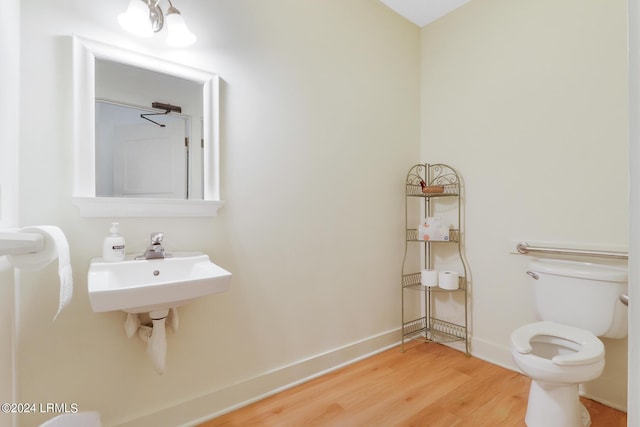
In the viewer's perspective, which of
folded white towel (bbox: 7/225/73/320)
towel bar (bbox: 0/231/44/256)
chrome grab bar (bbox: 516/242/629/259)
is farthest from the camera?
chrome grab bar (bbox: 516/242/629/259)

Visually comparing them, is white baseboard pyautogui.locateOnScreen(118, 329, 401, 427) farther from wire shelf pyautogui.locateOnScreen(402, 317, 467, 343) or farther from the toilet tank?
the toilet tank

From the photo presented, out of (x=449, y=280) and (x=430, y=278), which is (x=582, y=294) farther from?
(x=430, y=278)

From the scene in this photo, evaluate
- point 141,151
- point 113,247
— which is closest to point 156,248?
point 113,247

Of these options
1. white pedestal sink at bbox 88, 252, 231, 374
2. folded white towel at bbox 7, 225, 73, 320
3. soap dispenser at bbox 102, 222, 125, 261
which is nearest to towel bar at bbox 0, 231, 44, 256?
folded white towel at bbox 7, 225, 73, 320

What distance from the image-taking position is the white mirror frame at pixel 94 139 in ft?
4.21

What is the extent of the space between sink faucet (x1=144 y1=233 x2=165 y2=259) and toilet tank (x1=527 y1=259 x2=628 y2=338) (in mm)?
2041

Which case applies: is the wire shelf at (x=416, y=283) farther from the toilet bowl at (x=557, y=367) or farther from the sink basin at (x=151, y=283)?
the sink basin at (x=151, y=283)

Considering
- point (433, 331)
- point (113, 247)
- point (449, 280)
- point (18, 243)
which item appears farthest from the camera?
point (433, 331)

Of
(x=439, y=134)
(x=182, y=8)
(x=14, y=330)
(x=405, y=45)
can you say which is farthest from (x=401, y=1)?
(x=14, y=330)

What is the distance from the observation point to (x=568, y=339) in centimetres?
156

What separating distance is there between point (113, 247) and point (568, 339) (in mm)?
2153

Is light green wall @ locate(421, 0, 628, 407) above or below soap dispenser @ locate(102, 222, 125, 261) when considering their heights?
above

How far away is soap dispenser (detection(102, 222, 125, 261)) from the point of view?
50.4 inches

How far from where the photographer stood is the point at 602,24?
175 cm
